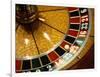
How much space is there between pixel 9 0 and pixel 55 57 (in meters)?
0.69

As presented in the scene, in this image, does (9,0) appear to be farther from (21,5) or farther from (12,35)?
(12,35)

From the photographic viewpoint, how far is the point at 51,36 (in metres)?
2.02

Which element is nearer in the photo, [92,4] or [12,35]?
[12,35]

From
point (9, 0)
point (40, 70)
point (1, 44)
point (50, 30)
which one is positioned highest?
point (9, 0)

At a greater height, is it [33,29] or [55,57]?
[33,29]

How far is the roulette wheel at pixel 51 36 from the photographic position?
76.4 inches

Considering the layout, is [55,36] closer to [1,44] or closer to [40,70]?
[40,70]

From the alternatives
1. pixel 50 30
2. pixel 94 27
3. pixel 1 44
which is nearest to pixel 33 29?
pixel 50 30

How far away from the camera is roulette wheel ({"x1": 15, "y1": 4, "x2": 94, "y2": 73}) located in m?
1.94

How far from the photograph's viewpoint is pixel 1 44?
6.21ft
